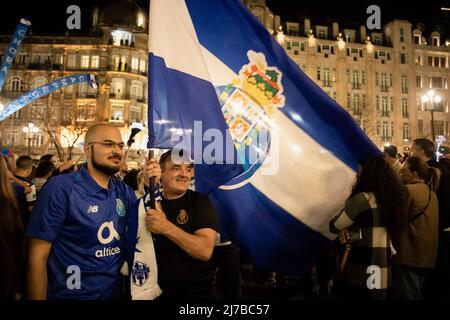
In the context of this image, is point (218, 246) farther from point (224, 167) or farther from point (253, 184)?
point (224, 167)

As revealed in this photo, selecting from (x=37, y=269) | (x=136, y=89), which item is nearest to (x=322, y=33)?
(x=136, y=89)

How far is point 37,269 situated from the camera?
2.61 m

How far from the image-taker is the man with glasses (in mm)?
2674

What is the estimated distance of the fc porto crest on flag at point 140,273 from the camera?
8.93ft

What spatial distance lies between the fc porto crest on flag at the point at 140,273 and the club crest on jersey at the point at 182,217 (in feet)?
1.61

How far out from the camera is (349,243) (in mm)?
3557

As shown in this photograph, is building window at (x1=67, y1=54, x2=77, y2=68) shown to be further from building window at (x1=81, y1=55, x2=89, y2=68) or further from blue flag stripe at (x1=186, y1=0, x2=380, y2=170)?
blue flag stripe at (x1=186, y1=0, x2=380, y2=170)

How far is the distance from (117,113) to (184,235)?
4325 cm

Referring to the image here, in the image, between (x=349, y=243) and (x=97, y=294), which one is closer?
(x=97, y=294)

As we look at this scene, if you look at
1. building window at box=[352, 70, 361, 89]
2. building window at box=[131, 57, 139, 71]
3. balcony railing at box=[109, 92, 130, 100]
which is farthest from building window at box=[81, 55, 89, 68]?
building window at box=[352, 70, 361, 89]

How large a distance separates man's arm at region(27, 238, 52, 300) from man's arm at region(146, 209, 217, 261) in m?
0.82

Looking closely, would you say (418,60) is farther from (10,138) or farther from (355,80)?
(10,138)
